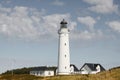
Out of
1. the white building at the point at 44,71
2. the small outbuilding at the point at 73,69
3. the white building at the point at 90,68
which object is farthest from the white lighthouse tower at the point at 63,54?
the small outbuilding at the point at 73,69

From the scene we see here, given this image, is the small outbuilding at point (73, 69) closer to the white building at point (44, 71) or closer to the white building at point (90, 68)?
the white building at point (90, 68)

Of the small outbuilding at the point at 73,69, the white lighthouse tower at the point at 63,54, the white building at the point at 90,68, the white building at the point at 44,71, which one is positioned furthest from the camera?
the small outbuilding at the point at 73,69

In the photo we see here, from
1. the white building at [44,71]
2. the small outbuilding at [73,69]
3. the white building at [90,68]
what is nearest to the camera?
the white building at [44,71]

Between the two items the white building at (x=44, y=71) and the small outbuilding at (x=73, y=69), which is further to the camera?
the small outbuilding at (x=73, y=69)

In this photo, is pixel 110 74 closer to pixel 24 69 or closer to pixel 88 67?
pixel 88 67

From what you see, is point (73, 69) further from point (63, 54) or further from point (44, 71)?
point (63, 54)

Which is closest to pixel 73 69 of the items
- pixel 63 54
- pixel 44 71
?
pixel 44 71

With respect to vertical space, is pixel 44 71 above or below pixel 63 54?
below

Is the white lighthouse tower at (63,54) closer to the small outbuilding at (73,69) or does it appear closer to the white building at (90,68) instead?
the white building at (90,68)

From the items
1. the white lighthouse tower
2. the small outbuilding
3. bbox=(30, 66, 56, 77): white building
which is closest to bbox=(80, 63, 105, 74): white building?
the small outbuilding

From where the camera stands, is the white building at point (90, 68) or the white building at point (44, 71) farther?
the white building at point (90, 68)

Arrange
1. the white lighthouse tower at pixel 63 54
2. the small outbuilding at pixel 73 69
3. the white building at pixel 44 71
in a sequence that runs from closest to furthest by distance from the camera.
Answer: the white lighthouse tower at pixel 63 54 → the white building at pixel 44 71 → the small outbuilding at pixel 73 69

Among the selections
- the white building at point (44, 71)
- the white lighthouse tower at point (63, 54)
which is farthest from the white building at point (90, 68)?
the white lighthouse tower at point (63, 54)

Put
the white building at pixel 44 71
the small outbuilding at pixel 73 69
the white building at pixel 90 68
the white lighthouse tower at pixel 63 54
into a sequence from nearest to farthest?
the white lighthouse tower at pixel 63 54
the white building at pixel 44 71
the white building at pixel 90 68
the small outbuilding at pixel 73 69
